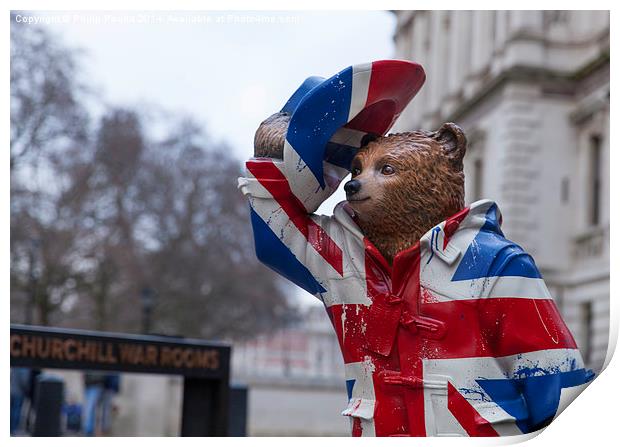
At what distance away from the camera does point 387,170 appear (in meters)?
3.51

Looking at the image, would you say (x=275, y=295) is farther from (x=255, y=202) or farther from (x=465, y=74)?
(x=255, y=202)

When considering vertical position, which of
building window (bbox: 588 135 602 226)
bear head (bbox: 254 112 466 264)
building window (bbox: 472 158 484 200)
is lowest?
bear head (bbox: 254 112 466 264)

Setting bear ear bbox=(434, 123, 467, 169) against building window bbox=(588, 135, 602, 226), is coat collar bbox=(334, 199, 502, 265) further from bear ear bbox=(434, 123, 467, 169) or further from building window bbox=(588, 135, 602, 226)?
building window bbox=(588, 135, 602, 226)

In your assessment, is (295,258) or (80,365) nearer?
(295,258)

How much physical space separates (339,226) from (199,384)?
12.9 ft

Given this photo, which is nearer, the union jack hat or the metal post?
the union jack hat

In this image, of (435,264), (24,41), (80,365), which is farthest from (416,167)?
(24,41)

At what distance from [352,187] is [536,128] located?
1433 centimetres

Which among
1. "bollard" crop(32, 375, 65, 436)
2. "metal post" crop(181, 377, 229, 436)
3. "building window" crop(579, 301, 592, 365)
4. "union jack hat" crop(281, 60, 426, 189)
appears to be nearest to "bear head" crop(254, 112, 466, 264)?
"union jack hat" crop(281, 60, 426, 189)

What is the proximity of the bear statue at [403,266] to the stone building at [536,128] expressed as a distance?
34.5 feet

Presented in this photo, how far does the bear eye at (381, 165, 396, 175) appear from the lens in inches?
138

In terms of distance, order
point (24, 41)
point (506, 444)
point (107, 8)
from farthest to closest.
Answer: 1. point (24, 41)
2. point (107, 8)
3. point (506, 444)

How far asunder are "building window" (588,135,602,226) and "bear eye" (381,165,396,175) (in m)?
12.0

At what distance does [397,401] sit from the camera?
345 cm
